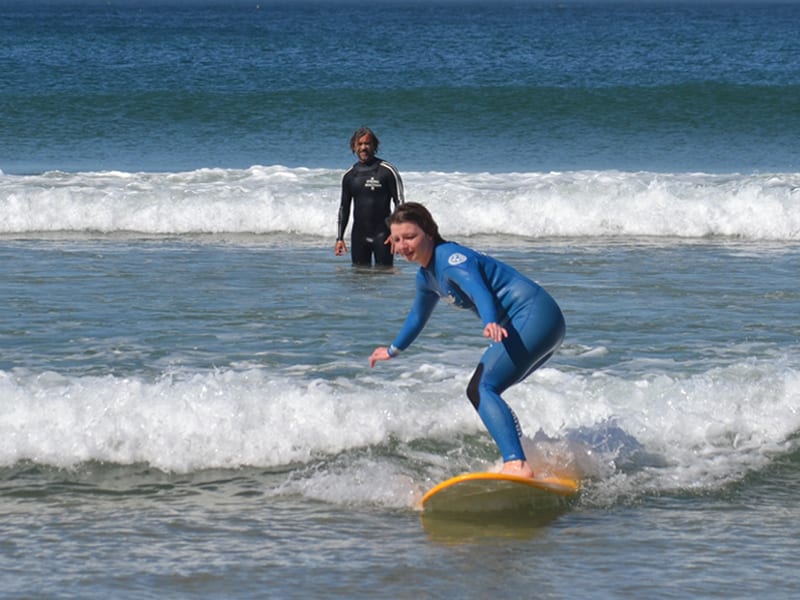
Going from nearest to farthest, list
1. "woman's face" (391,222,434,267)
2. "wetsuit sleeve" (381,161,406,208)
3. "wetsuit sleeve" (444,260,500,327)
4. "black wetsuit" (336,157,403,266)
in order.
Answer: "wetsuit sleeve" (444,260,500,327) → "woman's face" (391,222,434,267) → "wetsuit sleeve" (381,161,406,208) → "black wetsuit" (336,157,403,266)

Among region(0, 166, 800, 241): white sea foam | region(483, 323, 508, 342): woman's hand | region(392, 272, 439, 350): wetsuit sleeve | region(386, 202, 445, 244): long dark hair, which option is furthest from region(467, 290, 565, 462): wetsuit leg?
region(0, 166, 800, 241): white sea foam

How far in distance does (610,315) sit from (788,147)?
18.9 m

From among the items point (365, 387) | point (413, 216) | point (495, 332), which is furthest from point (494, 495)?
point (365, 387)

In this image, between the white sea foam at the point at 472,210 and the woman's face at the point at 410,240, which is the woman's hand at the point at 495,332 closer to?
the woman's face at the point at 410,240

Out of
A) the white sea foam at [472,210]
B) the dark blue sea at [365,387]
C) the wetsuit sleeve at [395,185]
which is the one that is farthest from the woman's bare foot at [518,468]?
the white sea foam at [472,210]

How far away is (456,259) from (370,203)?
7.15 metres

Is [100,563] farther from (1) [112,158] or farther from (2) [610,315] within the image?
(1) [112,158]

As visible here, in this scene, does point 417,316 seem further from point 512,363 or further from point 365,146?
point 365,146

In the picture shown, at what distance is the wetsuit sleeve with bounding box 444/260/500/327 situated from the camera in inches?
257

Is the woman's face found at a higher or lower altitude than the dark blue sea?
higher

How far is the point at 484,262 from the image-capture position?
6.94 m

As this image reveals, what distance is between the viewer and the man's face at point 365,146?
13.5 metres

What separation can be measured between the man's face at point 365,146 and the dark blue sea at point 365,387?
4.24 feet

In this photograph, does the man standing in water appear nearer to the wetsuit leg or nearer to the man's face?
Answer: the man's face
